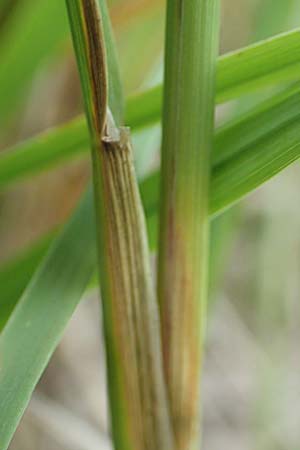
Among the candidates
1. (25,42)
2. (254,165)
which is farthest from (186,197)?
(25,42)

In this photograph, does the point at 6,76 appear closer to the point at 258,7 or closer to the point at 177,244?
the point at 258,7

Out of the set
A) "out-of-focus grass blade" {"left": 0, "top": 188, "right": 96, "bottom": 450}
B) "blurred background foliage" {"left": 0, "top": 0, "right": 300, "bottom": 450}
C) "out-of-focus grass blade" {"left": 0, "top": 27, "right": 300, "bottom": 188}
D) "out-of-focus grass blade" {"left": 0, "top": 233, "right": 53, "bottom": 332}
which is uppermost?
"out-of-focus grass blade" {"left": 0, "top": 27, "right": 300, "bottom": 188}

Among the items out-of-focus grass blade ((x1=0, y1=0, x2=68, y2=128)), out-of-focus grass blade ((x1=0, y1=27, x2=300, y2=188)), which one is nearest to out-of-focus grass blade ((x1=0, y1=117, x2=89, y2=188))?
out-of-focus grass blade ((x1=0, y1=27, x2=300, y2=188))

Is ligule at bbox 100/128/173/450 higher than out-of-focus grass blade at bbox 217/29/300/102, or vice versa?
out-of-focus grass blade at bbox 217/29/300/102

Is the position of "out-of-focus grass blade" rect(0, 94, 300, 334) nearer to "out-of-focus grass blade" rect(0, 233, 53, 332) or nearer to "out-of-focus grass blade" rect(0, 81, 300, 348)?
"out-of-focus grass blade" rect(0, 81, 300, 348)

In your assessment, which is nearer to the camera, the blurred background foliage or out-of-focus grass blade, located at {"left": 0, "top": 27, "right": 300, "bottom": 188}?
out-of-focus grass blade, located at {"left": 0, "top": 27, "right": 300, "bottom": 188}

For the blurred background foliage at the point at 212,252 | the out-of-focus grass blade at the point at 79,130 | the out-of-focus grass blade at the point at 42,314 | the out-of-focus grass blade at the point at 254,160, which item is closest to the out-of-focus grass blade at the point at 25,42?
the blurred background foliage at the point at 212,252
